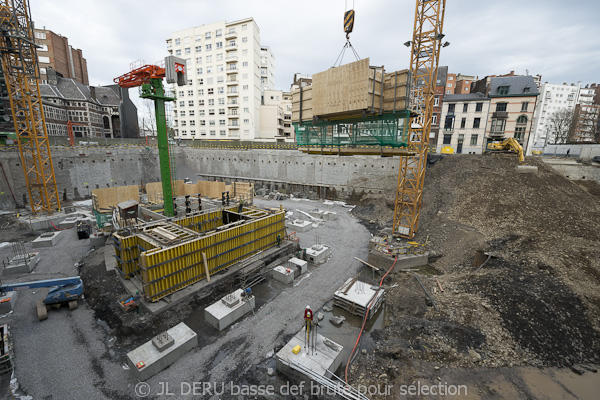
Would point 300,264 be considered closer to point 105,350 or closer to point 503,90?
point 105,350

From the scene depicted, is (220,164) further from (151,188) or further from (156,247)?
(156,247)

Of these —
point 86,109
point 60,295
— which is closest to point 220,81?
point 86,109

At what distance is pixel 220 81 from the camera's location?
47531 mm

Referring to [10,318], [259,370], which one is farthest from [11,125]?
[259,370]

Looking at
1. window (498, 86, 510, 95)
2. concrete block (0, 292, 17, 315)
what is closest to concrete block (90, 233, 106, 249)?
concrete block (0, 292, 17, 315)

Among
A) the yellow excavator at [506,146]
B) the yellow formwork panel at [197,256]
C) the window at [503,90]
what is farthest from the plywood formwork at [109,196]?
the window at [503,90]

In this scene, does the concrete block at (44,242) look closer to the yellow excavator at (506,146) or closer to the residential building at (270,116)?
the residential building at (270,116)

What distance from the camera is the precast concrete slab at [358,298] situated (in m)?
10.7

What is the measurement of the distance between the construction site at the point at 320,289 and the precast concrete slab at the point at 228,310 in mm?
67

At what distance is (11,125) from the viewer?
28078mm

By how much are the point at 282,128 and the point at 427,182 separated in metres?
40.9

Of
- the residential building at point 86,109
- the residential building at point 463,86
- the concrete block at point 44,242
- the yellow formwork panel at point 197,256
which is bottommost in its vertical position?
the concrete block at point 44,242

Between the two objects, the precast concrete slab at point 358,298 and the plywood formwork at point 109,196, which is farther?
the plywood formwork at point 109,196

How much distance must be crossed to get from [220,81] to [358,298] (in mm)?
49096
